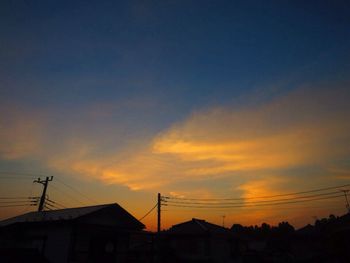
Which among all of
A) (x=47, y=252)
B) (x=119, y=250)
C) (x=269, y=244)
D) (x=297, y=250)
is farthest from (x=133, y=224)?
(x=269, y=244)

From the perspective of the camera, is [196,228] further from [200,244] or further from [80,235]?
[80,235]

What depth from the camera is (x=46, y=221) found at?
22.3 metres

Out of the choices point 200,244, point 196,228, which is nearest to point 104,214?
point 200,244

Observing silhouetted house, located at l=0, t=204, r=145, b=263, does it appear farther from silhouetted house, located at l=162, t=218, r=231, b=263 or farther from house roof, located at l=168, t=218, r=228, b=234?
house roof, located at l=168, t=218, r=228, b=234

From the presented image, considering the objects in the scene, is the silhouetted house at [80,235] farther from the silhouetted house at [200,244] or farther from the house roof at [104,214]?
the silhouetted house at [200,244]

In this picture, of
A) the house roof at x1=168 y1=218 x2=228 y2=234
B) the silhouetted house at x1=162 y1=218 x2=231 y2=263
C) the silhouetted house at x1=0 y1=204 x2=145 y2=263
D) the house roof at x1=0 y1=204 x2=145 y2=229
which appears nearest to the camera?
the silhouetted house at x1=0 y1=204 x2=145 y2=263

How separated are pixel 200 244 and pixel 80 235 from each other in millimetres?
17831

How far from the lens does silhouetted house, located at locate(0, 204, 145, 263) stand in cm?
2095

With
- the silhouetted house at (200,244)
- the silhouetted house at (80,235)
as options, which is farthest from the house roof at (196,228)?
the silhouetted house at (80,235)

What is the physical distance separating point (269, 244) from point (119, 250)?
1635 inches

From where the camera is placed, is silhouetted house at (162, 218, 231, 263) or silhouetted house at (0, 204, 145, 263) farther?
silhouetted house at (162, 218, 231, 263)

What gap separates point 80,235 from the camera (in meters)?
21.8

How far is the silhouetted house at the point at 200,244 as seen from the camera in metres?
34.2

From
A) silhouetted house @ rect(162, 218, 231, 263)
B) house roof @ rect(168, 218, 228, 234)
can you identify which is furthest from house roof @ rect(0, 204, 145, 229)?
house roof @ rect(168, 218, 228, 234)
